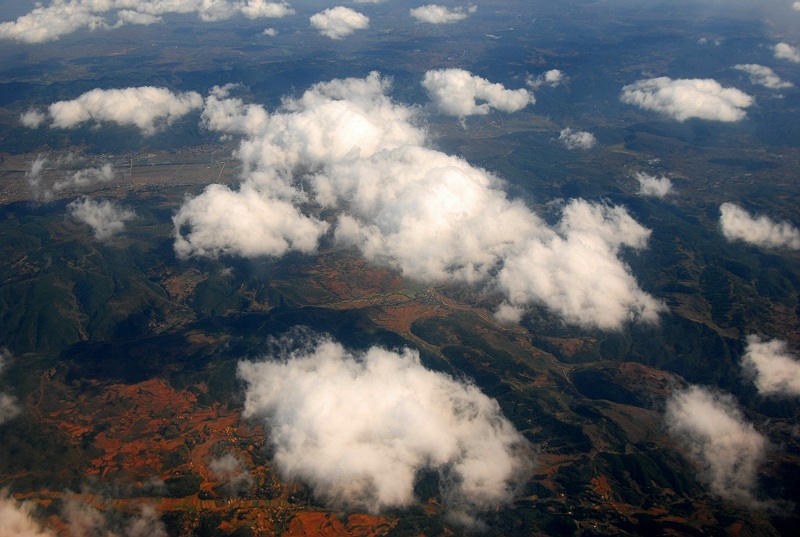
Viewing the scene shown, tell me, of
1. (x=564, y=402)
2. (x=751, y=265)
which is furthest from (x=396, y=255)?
(x=751, y=265)

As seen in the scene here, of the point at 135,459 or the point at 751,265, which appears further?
the point at 751,265

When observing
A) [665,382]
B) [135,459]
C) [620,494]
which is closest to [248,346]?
[135,459]

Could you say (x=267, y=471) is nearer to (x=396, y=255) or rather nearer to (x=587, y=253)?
(x=396, y=255)

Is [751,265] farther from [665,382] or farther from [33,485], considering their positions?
[33,485]

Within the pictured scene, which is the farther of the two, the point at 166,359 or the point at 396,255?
the point at 396,255

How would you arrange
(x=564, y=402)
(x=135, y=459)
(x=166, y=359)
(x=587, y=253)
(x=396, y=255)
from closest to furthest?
1. (x=135, y=459)
2. (x=564, y=402)
3. (x=166, y=359)
4. (x=587, y=253)
5. (x=396, y=255)

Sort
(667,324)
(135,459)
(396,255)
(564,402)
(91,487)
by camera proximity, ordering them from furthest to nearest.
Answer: (396,255) → (667,324) → (564,402) → (135,459) → (91,487)

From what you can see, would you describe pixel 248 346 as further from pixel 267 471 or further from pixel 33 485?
pixel 33 485

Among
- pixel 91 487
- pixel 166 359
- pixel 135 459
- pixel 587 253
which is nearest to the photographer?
pixel 91 487

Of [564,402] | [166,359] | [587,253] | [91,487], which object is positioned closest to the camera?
[91,487]

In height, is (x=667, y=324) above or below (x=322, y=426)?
below
